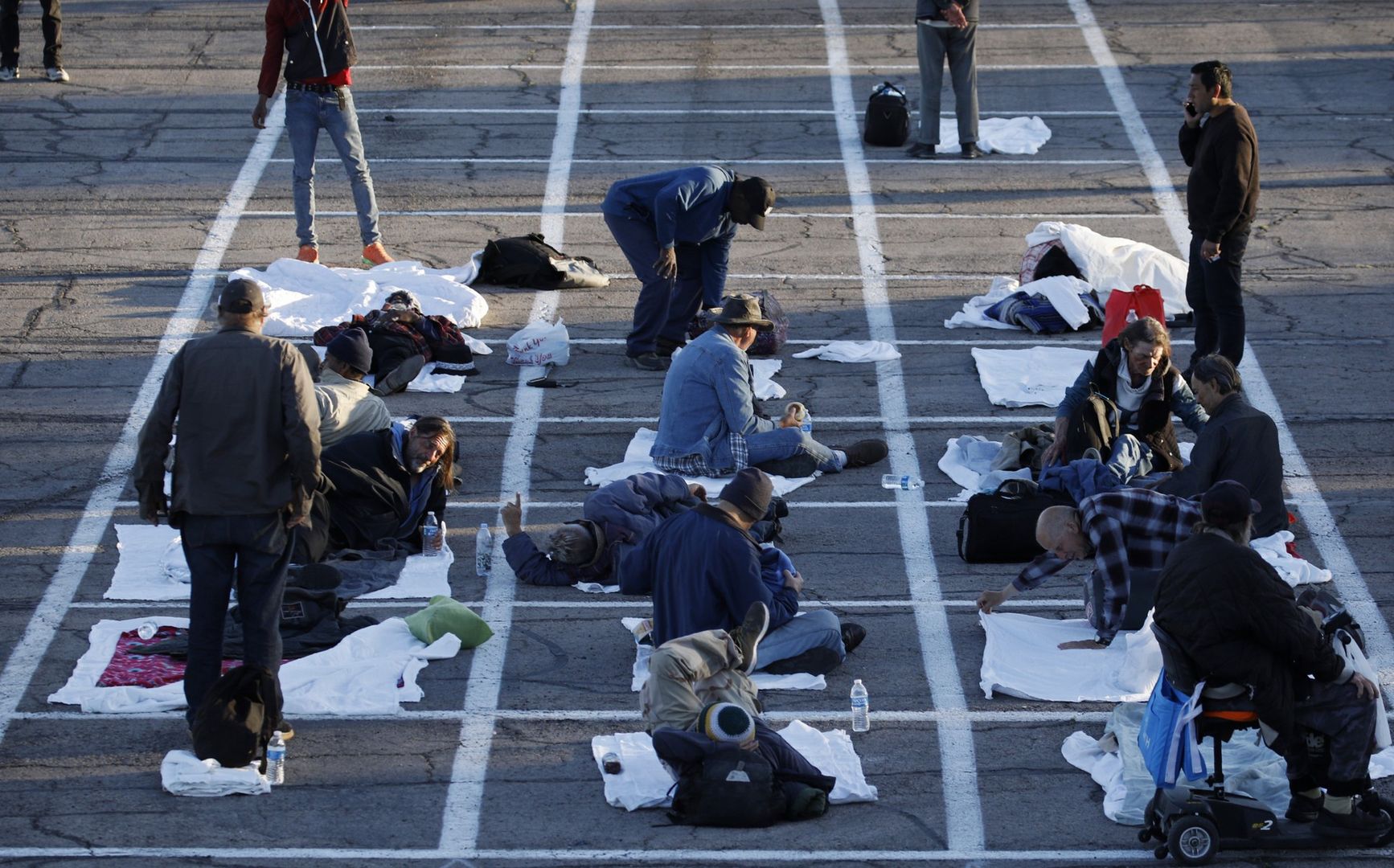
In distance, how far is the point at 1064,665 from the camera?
898 centimetres

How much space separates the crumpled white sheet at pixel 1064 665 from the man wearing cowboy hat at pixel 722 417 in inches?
90.2

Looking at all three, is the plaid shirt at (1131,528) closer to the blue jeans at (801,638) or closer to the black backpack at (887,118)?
the blue jeans at (801,638)

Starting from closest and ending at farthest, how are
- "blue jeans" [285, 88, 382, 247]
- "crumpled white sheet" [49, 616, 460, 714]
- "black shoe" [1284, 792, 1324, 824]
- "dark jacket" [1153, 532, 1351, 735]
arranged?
"dark jacket" [1153, 532, 1351, 735], "black shoe" [1284, 792, 1324, 824], "crumpled white sheet" [49, 616, 460, 714], "blue jeans" [285, 88, 382, 247]

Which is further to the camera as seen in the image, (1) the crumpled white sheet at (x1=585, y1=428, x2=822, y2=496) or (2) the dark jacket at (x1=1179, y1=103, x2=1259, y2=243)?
(2) the dark jacket at (x1=1179, y1=103, x2=1259, y2=243)

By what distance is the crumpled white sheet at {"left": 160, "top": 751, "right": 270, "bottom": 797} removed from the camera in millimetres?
7828

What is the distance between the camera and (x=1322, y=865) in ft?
23.9

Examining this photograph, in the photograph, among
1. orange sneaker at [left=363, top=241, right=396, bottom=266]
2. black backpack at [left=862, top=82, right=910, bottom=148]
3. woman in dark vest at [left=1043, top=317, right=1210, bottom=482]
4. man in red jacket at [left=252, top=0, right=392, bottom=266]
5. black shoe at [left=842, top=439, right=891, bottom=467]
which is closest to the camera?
woman in dark vest at [left=1043, top=317, right=1210, bottom=482]

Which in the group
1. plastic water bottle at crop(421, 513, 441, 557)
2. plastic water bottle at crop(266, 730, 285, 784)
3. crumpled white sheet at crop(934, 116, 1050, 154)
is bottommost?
crumpled white sheet at crop(934, 116, 1050, 154)

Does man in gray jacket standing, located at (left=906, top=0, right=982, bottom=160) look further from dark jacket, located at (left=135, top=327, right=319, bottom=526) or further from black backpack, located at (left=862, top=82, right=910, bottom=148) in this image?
dark jacket, located at (left=135, top=327, right=319, bottom=526)

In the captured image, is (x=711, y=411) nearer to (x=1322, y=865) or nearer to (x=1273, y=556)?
(x=1273, y=556)

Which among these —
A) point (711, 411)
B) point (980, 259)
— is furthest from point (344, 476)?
point (980, 259)

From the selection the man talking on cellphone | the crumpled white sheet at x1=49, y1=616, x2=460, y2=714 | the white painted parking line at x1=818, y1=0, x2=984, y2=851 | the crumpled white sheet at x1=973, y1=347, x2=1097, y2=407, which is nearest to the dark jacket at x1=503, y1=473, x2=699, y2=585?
the crumpled white sheet at x1=49, y1=616, x2=460, y2=714

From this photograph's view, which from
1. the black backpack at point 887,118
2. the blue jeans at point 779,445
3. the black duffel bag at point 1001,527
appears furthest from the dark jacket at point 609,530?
the black backpack at point 887,118

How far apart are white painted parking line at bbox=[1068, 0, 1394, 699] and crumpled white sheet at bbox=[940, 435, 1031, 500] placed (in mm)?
1696
